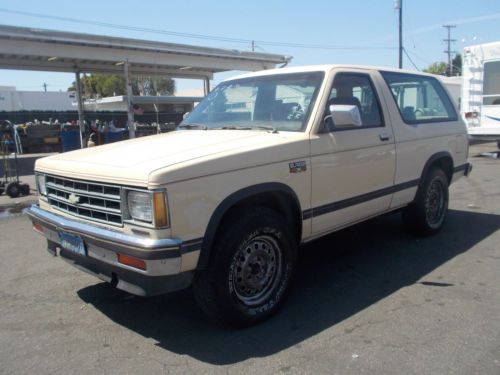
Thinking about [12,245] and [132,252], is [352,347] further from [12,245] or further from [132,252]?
[12,245]

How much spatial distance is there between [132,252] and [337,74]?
8.41 feet

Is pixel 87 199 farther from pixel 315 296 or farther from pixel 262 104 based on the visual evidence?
pixel 315 296

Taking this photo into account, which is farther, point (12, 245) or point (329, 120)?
point (12, 245)

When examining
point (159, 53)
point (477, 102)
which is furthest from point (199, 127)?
point (159, 53)

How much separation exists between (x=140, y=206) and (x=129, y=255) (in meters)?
0.33

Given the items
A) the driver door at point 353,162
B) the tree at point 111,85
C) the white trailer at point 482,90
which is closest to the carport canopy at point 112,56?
the white trailer at point 482,90

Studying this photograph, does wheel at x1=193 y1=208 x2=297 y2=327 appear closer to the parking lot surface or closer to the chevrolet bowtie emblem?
the parking lot surface

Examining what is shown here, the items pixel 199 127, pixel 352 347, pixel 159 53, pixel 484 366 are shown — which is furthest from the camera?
pixel 159 53

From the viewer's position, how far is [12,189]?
9.72 metres

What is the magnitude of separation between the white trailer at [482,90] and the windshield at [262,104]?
1171 centimetres

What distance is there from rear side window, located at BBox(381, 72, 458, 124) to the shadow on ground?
1.51 metres

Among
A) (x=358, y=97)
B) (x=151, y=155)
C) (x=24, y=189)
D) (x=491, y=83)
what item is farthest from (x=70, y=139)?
(x=151, y=155)

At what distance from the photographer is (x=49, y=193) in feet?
13.3

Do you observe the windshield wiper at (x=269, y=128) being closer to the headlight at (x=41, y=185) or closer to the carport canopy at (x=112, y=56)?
the headlight at (x=41, y=185)
